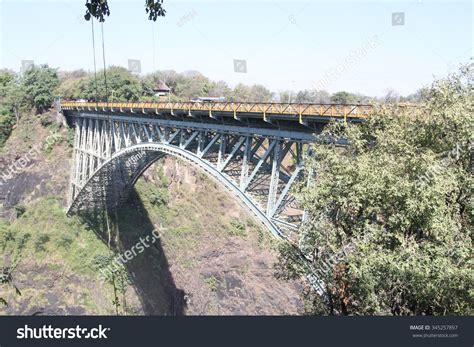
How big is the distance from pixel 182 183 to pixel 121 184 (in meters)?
9.96

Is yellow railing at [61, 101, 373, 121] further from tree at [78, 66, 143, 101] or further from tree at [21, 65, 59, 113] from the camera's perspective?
tree at [21, 65, 59, 113]

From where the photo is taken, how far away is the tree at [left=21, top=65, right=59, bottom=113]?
52.3 meters

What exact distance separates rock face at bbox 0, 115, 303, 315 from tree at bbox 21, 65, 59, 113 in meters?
2.87

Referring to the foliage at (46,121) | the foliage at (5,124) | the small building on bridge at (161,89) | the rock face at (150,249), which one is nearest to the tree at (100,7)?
the rock face at (150,249)

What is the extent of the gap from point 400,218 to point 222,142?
1259cm

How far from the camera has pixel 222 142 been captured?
71.4 feet

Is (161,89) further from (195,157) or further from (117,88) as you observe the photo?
(195,157)

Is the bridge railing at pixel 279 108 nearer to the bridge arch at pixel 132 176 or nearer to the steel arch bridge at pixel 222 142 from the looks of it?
the steel arch bridge at pixel 222 142

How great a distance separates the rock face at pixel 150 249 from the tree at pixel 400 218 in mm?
26754

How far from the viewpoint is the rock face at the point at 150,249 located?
128 ft

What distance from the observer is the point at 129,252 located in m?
41.7

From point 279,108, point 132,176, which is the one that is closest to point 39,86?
point 132,176

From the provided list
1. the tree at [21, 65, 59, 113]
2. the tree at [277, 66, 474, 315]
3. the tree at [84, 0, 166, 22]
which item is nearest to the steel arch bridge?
the tree at [277, 66, 474, 315]

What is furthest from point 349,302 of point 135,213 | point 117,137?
point 135,213
